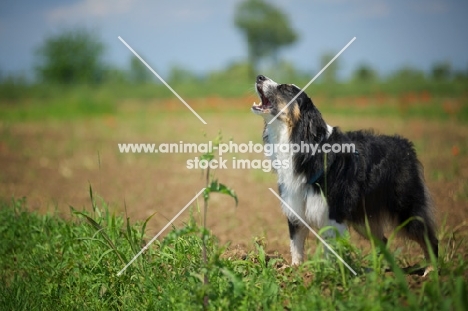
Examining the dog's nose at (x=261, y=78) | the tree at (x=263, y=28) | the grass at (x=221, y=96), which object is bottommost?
the dog's nose at (x=261, y=78)

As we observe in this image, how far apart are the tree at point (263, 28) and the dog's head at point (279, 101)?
34197 millimetres

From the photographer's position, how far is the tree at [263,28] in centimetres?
4056

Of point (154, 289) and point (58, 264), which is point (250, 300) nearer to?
point (154, 289)

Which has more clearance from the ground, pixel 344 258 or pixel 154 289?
pixel 344 258

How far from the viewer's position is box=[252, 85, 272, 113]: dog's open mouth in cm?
440

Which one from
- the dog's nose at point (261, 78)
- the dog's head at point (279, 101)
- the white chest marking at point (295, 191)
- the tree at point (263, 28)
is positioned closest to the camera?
the white chest marking at point (295, 191)

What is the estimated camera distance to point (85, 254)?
4488 millimetres

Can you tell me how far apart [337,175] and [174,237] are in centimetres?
160

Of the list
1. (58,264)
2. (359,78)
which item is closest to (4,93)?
(359,78)

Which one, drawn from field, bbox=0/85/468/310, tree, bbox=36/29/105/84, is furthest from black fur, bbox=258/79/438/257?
tree, bbox=36/29/105/84

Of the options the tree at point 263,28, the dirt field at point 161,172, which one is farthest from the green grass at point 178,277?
the tree at point 263,28

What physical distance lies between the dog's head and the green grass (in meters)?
1.11

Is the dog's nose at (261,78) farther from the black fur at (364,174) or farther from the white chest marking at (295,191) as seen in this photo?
the white chest marking at (295,191)

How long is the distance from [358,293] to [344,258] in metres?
0.37
